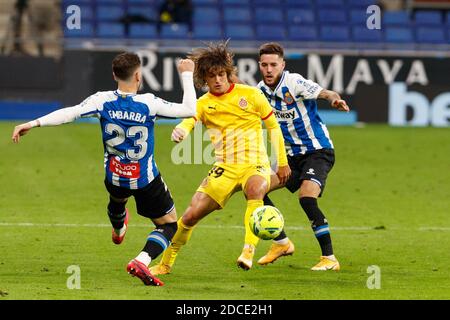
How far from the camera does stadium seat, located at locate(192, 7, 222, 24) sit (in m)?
27.4

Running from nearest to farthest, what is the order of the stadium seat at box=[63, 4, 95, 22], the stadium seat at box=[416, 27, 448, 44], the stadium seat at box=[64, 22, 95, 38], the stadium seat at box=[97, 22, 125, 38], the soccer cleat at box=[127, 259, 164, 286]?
the soccer cleat at box=[127, 259, 164, 286] < the stadium seat at box=[64, 22, 95, 38] < the stadium seat at box=[97, 22, 125, 38] < the stadium seat at box=[63, 4, 95, 22] < the stadium seat at box=[416, 27, 448, 44]

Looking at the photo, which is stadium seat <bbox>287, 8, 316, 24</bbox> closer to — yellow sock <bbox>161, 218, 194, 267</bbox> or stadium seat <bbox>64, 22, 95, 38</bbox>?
stadium seat <bbox>64, 22, 95, 38</bbox>

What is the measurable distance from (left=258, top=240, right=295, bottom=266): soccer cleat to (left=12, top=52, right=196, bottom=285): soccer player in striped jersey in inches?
54.7

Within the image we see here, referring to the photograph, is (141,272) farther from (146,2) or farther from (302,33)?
(146,2)

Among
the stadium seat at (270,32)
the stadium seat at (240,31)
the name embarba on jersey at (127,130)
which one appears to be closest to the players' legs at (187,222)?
the name embarba on jersey at (127,130)

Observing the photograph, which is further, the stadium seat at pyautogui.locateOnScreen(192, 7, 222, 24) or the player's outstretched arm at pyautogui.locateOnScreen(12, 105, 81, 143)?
the stadium seat at pyautogui.locateOnScreen(192, 7, 222, 24)

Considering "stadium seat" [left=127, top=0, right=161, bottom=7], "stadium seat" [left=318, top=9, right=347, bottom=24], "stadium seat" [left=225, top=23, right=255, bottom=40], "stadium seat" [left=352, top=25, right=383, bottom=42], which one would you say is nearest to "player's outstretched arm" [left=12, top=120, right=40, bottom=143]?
"stadium seat" [left=225, top=23, right=255, bottom=40]

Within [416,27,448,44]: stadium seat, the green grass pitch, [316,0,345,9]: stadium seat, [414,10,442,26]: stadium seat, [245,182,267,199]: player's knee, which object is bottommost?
the green grass pitch

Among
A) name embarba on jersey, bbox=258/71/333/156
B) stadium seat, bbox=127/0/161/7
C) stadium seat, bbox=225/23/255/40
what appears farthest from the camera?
stadium seat, bbox=127/0/161/7

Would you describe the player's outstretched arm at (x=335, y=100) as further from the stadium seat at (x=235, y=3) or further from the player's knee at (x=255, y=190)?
the stadium seat at (x=235, y=3)

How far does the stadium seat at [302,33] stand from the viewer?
90.1 ft

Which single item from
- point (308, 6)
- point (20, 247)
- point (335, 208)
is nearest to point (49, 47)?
point (308, 6)

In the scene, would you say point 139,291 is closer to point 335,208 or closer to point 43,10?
point 335,208
